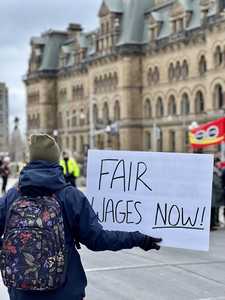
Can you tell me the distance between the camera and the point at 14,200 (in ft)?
14.6

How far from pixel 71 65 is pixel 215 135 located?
7081 centimetres

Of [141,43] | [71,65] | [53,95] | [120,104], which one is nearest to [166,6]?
[141,43]

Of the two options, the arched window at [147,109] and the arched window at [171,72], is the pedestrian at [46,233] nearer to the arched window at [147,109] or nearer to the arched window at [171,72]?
the arched window at [171,72]

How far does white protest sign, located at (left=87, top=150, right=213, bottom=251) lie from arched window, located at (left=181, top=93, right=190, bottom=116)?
194 feet

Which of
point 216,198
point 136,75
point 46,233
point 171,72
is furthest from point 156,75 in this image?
point 46,233

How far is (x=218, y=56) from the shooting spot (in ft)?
190

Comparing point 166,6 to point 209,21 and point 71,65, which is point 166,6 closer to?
point 209,21

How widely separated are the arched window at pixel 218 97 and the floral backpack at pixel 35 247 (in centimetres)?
5457

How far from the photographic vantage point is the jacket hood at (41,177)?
14.2 feet

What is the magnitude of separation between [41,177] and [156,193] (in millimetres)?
A: 1121

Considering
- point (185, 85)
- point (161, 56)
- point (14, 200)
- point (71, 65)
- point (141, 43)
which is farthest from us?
point (71, 65)

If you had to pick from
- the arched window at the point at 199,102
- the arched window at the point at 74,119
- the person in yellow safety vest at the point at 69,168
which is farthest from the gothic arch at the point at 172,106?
the person in yellow safety vest at the point at 69,168

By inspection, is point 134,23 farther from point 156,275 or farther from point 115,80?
point 156,275

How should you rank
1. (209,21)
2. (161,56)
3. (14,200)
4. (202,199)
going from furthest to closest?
(161,56), (209,21), (202,199), (14,200)
